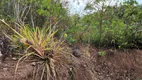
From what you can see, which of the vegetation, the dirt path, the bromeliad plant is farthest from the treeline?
the bromeliad plant

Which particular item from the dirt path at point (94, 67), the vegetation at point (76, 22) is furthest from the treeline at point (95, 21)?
the dirt path at point (94, 67)

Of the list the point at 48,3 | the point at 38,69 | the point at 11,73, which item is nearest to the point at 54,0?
the point at 48,3

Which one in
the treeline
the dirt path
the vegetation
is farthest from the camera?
the treeline

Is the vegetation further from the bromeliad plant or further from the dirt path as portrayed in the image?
the dirt path

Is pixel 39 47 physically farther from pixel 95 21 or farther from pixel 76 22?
pixel 95 21

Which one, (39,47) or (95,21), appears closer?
(39,47)

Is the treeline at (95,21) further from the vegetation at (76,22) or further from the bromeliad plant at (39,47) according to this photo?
the bromeliad plant at (39,47)

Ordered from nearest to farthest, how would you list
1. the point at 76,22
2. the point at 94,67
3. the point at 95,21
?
1. the point at 94,67
2. the point at 76,22
3. the point at 95,21

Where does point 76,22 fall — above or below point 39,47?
above

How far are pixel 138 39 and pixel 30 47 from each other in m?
3.05

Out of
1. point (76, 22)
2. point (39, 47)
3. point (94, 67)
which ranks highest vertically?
point (76, 22)

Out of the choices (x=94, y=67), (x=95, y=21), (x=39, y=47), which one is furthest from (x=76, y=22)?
(x=39, y=47)

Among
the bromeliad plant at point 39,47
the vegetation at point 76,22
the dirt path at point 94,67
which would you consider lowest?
the dirt path at point 94,67

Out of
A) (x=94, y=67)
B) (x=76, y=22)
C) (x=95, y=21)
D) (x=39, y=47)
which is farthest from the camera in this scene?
(x=95, y=21)
